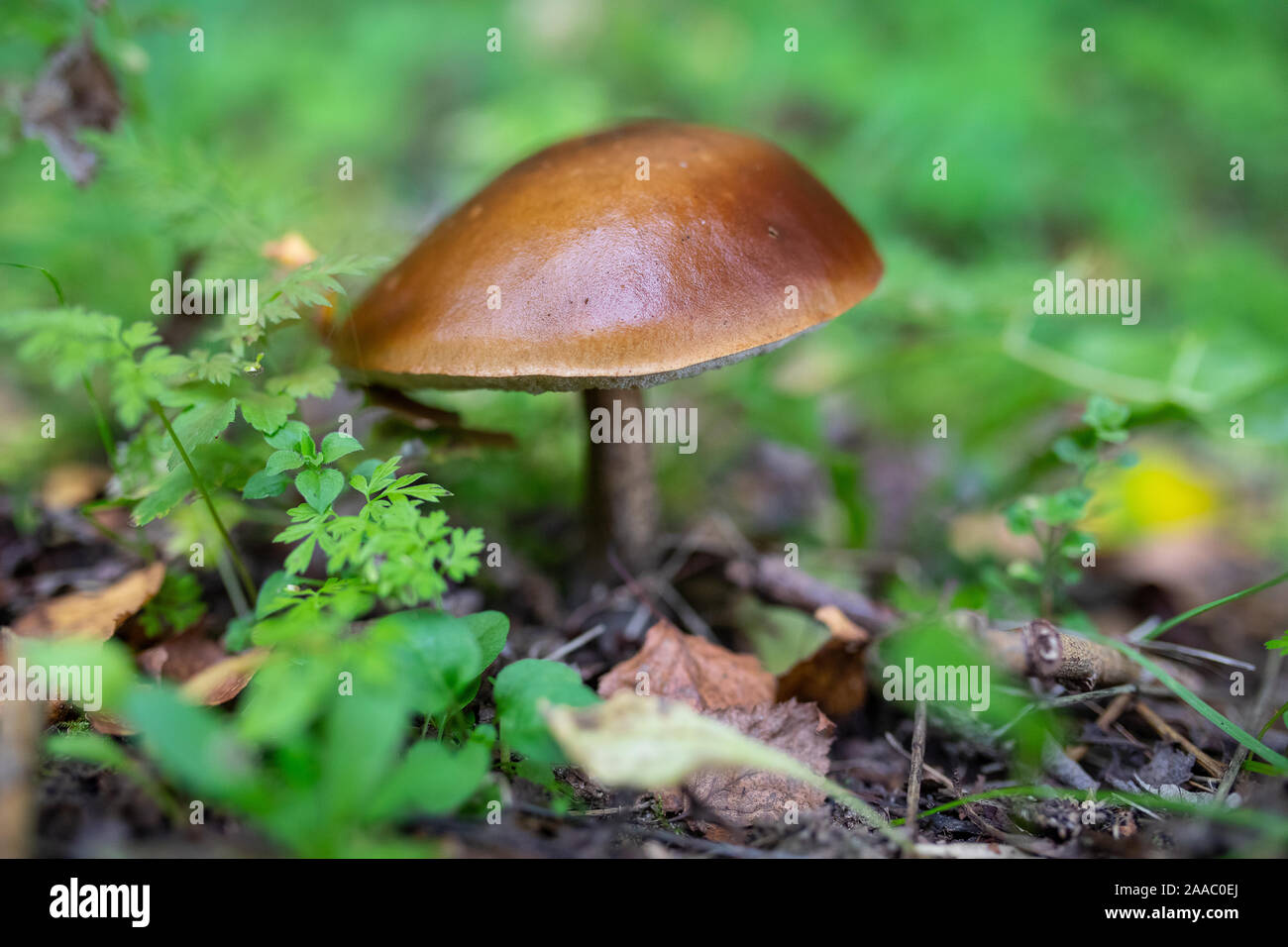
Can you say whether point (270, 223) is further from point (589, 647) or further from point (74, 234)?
point (589, 647)

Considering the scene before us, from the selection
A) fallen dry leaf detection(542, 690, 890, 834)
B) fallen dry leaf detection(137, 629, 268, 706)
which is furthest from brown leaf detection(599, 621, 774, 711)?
fallen dry leaf detection(137, 629, 268, 706)

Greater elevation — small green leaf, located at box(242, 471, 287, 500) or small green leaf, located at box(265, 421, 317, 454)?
small green leaf, located at box(265, 421, 317, 454)

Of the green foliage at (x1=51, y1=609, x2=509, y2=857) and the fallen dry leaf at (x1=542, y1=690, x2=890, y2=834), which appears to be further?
the fallen dry leaf at (x1=542, y1=690, x2=890, y2=834)

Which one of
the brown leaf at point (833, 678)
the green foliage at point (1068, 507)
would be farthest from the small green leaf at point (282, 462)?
the green foliage at point (1068, 507)

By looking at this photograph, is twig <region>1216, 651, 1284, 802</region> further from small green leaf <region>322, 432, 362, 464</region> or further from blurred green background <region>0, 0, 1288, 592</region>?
small green leaf <region>322, 432, 362, 464</region>

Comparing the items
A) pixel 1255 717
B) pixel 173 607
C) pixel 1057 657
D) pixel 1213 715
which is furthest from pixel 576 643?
pixel 1255 717

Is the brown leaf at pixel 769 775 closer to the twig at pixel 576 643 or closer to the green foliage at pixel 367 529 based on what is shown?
the twig at pixel 576 643
